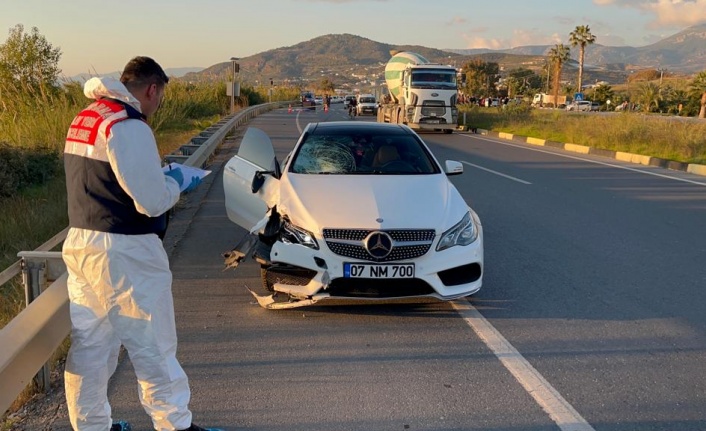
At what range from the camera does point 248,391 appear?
3891 millimetres

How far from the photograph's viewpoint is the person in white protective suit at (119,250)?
274 centimetres

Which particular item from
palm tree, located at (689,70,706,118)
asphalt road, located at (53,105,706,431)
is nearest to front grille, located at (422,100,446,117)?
asphalt road, located at (53,105,706,431)

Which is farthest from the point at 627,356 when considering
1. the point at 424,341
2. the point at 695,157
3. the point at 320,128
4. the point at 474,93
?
the point at 474,93

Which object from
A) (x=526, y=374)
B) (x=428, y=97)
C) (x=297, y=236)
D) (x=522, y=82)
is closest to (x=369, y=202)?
(x=297, y=236)

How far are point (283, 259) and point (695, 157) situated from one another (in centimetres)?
1532

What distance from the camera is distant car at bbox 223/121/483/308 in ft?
16.2

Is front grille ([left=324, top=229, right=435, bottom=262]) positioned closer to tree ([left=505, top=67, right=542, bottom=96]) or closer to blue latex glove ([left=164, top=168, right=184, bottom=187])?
blue latex glove ([left=164, top=168, right=184, bottom=187])

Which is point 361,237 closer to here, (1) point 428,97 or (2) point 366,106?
(1) point 428,97

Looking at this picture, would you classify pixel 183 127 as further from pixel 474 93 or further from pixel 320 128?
pixel 474 93

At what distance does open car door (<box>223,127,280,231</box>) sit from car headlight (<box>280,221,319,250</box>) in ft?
2.61

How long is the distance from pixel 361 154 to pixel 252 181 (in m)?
1.20

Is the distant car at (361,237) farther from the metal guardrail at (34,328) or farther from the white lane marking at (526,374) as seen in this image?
the metal guardrail at (34,328)

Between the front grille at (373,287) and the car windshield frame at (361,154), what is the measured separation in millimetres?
1680

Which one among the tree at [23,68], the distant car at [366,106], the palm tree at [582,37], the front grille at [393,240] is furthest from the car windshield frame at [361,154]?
the palm tree at [582,37]
